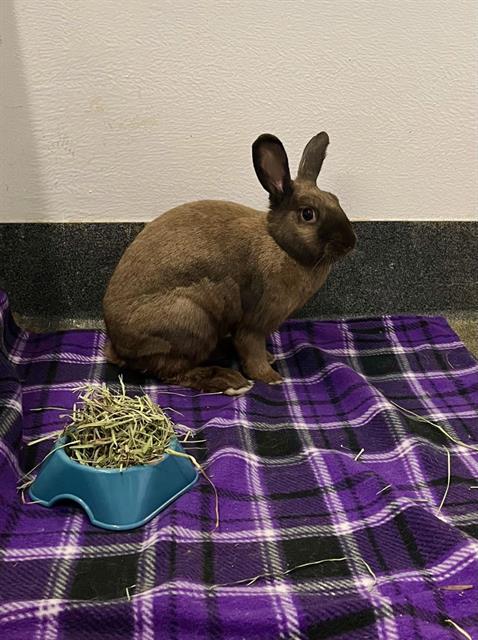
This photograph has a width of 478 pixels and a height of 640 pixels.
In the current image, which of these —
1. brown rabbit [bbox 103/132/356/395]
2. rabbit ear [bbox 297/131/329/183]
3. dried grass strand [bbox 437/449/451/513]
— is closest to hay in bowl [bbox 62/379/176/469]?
brown rabbit [bbox 103/132/356/395]

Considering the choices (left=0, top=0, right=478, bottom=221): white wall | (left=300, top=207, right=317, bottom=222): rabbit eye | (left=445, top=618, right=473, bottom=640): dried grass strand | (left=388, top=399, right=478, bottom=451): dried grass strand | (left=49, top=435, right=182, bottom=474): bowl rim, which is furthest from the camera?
(left=0, top=0, right=478, bottom=221): white wall

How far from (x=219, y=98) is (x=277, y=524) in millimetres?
1246

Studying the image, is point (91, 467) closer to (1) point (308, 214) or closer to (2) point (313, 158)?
(1) point (308, 214)

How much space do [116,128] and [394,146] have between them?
85 cm

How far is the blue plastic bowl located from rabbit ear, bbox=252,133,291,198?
0.76 m

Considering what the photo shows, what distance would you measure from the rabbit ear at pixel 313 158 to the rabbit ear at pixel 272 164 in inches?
3.4

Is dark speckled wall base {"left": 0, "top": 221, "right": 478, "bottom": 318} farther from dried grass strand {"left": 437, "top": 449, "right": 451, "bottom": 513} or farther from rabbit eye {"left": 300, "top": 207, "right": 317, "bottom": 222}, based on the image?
dried grass strand {"left": 437, "top": 449, "right": 451, "bottom": 513}

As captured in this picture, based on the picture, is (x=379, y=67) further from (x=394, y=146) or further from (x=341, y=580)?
(x=341, y=580)

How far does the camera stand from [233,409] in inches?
66.6

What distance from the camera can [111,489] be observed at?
49.8 inches

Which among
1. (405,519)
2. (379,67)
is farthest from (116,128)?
(405,519)

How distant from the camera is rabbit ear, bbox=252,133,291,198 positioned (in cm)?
164

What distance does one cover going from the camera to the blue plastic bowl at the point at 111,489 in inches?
49.8

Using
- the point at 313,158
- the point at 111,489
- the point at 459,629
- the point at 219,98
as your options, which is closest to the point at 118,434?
the point at 111,489
